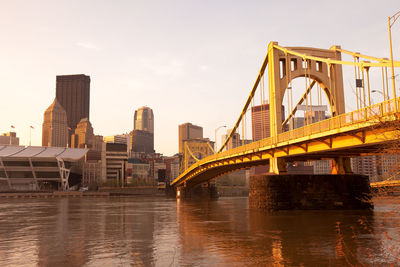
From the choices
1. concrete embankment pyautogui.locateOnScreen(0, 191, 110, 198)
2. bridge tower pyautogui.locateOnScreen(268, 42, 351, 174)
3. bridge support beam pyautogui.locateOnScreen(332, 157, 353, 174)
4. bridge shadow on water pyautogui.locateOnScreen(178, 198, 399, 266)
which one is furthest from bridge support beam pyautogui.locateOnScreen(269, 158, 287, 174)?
concrete embankment pyautogui.locateOnScreen(0, 191, 110, 198)

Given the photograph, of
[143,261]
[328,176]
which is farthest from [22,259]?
[328,176]

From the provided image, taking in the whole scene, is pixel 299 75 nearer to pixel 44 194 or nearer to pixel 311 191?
pixel 311 191

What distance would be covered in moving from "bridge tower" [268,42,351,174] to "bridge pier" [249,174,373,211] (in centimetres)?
224

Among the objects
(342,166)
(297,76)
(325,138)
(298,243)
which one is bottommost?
(298,243)

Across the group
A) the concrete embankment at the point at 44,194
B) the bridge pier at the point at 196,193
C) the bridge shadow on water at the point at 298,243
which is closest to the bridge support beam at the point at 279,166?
the bridge shadow on water at the point at 298,243

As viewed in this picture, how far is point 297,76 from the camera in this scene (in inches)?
1656

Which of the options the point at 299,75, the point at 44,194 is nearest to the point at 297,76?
the point at 299,75

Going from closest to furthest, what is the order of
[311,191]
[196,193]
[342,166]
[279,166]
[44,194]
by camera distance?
1. [311,191]
2. [279,166]
3. [342,166]
4. [196,193]
5. [44,194]

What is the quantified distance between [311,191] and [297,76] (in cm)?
1230

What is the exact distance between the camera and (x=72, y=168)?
163 m

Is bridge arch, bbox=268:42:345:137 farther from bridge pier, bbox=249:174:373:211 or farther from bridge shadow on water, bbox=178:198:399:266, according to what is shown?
bridge shadow on water, bbox=178:198:399:266

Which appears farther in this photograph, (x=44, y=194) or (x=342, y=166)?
(x=44, y=194)

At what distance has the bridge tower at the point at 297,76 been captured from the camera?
4047 centimetres

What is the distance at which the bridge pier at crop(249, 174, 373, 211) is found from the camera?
37438mm
